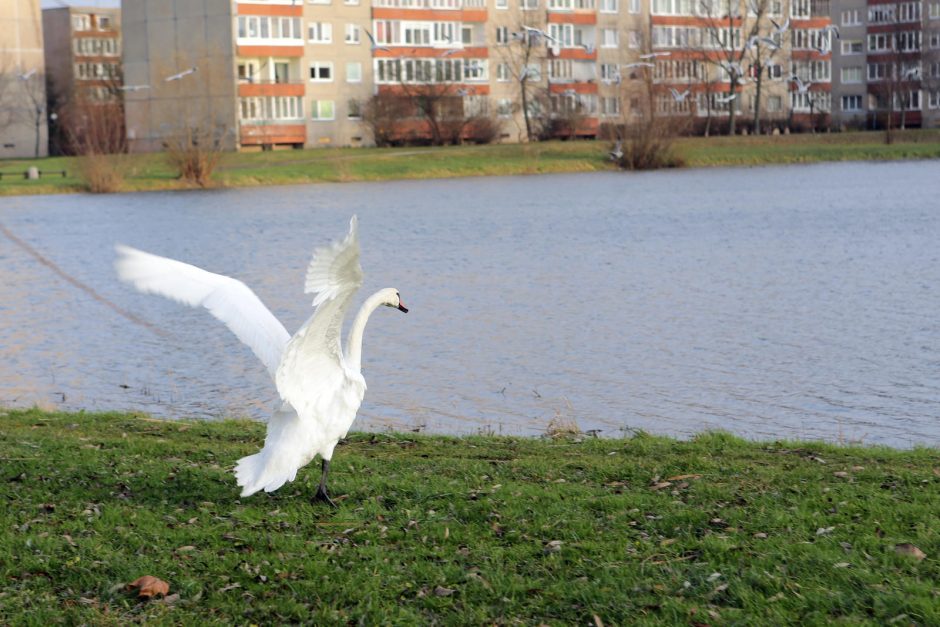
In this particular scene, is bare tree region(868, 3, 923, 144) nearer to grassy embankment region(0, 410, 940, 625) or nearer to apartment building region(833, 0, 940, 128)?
apartment building region(833, 0, 940, 128)

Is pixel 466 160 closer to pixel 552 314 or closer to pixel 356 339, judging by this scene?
pixel 552 314

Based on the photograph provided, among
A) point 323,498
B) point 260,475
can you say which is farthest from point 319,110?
point 260,475

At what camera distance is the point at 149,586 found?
22.6 feet

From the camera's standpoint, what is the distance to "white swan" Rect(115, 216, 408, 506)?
7.80 meters

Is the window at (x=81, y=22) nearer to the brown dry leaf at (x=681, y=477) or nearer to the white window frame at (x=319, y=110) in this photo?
the white window frame at (x=319, y=110)

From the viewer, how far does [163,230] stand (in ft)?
141

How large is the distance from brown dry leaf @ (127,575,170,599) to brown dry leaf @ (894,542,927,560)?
13.2ft

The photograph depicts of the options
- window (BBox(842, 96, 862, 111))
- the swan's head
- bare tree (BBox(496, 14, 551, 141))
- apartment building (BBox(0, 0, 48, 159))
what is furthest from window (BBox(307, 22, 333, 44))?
the swan's head

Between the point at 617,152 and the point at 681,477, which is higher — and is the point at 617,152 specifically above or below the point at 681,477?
above

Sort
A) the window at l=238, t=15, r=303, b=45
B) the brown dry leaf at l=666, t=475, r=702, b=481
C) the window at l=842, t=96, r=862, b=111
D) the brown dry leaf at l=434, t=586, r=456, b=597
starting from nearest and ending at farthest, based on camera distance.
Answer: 1. the brown dry leaf at l=434, t=586, r=456, b=597
2. the brown dry leaf at l=666, t=475, r=702, b=481
3. the window at l=238, t=15, r=303, b=45
4. the window at l=842, t=96, r=862, b=111

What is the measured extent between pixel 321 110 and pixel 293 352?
87.9m

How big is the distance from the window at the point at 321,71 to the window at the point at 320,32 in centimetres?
160

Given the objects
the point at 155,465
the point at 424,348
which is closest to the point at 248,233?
the point at 424,348

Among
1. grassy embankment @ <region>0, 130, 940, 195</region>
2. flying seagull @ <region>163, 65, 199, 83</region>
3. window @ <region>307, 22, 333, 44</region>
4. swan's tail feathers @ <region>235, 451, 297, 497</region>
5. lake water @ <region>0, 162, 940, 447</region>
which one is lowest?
lake water @ <region>0, 162, 940, 447</region>
